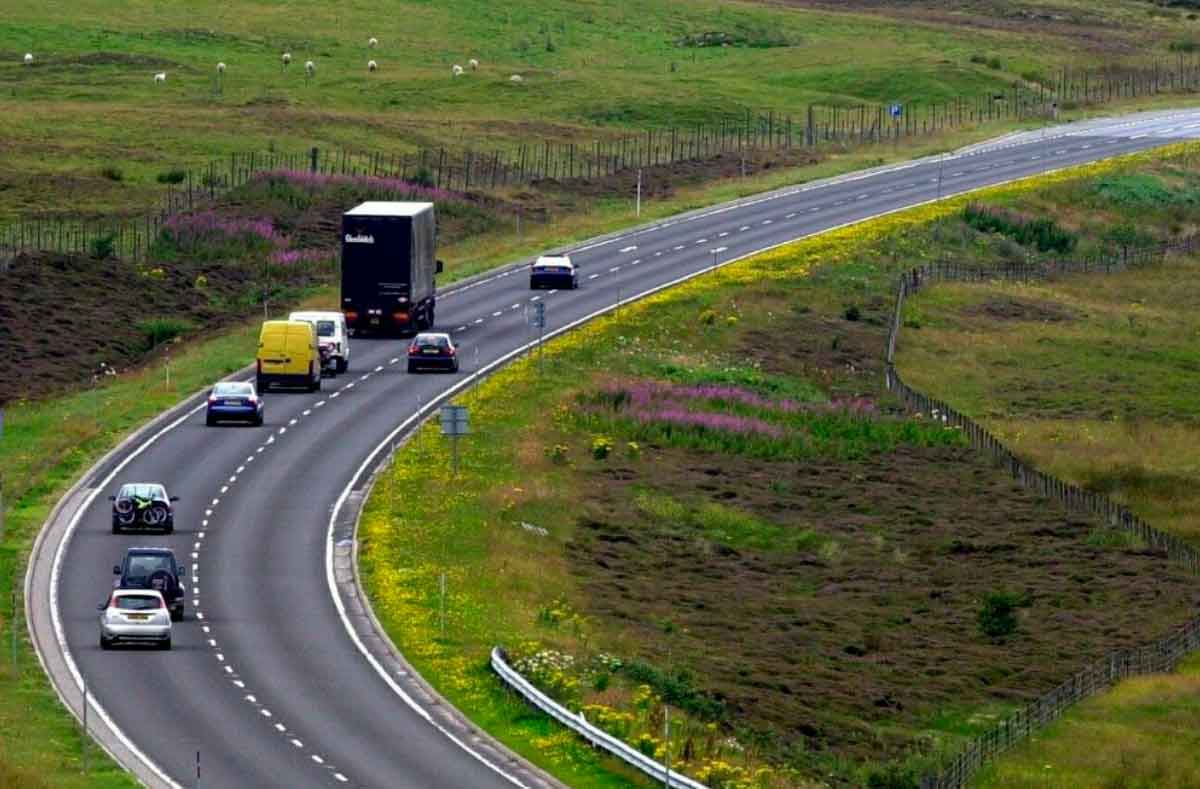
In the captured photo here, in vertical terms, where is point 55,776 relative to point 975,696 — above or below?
above

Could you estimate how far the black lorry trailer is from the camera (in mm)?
96562

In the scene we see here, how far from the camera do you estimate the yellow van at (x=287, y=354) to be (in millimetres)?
88938

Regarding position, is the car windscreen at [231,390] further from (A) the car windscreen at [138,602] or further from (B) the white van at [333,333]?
(A) the car windscreen at [138,602]

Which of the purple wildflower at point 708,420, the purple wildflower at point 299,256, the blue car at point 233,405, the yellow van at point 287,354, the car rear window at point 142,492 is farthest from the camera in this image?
the purple wildflower at point 299,256

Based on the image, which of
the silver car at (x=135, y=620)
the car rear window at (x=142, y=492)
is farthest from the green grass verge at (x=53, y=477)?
the car rear window at (x=142, y=492)

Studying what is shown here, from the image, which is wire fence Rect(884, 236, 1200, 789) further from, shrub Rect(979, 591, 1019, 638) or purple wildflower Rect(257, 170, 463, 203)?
purple wildflower Rect(257, 170, 463, 203)

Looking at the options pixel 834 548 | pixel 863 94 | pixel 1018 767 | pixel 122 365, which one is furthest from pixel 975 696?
pixel 863 94

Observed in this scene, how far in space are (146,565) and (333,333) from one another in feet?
113

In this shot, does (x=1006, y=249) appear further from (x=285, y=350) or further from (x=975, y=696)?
(x=975, y=696)

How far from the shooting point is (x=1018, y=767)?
182 feet

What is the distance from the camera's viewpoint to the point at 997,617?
71.1 meters

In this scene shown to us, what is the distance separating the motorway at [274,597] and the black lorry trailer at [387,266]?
1.29 meters

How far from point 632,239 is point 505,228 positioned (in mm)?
6214

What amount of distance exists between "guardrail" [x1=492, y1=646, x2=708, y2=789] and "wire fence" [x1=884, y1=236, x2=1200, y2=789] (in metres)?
5.34
